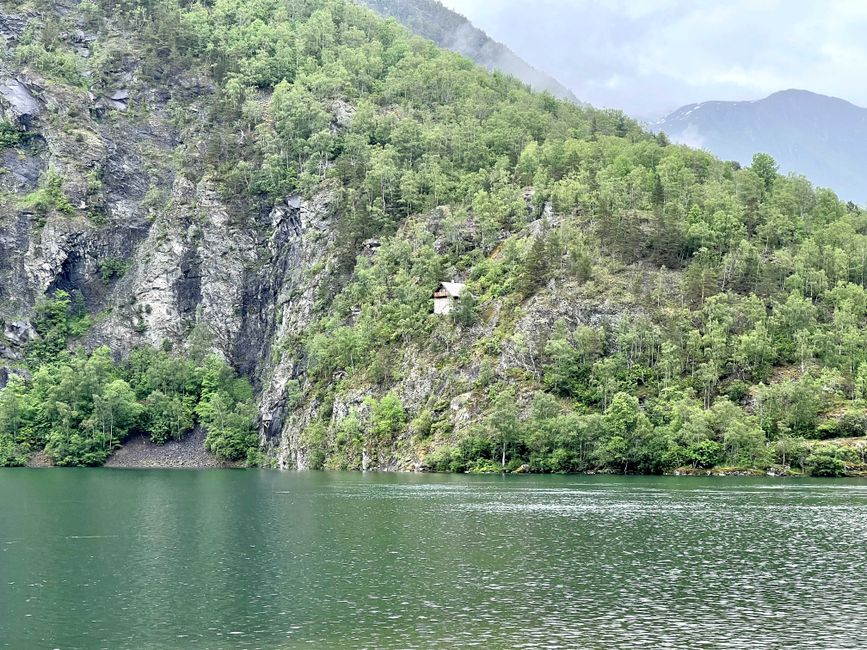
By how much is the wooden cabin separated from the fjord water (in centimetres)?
7559

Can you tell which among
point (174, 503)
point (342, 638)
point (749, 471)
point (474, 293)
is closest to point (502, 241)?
point (474, 293)

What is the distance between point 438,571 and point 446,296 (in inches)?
4834

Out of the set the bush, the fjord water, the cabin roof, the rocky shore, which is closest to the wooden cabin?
the cabin roof

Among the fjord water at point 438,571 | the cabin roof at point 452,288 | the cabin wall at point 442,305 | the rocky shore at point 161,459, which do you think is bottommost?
the fjord water at point 438,571

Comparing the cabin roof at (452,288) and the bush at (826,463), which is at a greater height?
A: the cabin roof at (452,288)

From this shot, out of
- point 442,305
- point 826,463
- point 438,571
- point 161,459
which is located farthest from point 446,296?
point 438,571

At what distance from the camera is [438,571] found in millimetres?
57469

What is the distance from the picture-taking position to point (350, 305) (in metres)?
198

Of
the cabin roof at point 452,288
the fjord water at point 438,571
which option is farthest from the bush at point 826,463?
the cabin roof at point 452,288

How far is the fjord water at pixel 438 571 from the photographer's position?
42438mm

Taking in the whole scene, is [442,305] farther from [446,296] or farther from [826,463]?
[826,463]

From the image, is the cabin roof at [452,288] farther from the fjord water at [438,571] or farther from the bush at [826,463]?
the fjord water at [438,571]

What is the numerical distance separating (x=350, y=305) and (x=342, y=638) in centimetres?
15875

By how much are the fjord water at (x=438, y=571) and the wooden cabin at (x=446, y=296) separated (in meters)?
75.6
